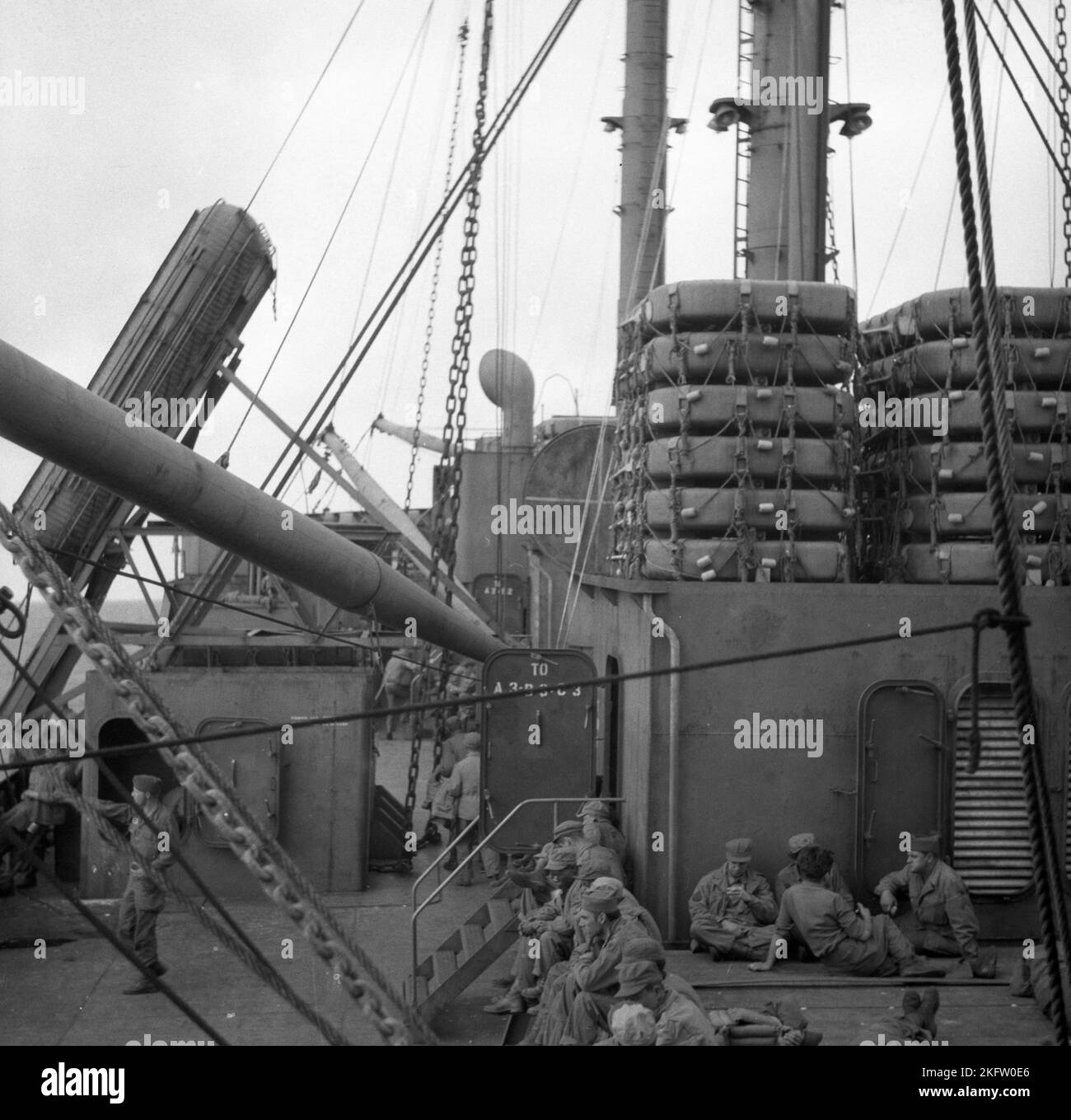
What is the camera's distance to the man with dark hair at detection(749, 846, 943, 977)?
1012 centimetres

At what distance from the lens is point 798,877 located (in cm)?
1061

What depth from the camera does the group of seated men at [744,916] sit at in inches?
342

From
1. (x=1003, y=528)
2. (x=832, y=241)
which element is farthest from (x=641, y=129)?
(x=1003, y=528)

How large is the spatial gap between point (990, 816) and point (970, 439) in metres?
3.23

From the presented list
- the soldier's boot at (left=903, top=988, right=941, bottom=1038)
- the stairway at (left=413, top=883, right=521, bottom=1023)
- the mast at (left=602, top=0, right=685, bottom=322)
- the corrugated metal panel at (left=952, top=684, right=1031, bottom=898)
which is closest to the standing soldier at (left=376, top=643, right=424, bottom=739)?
the mast at (left=602, top=0, right=685, bottom=322)

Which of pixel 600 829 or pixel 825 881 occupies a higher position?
pixel 600 829

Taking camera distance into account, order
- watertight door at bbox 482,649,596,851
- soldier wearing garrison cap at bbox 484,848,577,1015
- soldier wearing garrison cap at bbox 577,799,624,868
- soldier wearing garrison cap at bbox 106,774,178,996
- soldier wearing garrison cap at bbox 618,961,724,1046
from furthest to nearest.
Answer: watertight door at bbox 482,649,596,851 → soldier wearing garrison cap at bbox 577,799,624,868 → soldier wearing garrison cap at bbox 106,774,178,996 → soldier wearing garrison cap at bbox 484,848,577,1015 → soldier wearing garrison cap at bbox 618,961,724,1046

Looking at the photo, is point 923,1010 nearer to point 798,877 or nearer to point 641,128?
point 798,877

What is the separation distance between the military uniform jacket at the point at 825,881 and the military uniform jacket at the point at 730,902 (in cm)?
12

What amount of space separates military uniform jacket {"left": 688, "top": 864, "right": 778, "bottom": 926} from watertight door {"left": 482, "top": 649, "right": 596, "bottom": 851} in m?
1.83

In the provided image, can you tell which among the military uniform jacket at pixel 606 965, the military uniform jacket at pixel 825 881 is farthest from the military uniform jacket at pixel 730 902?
the military uniform jacket at pixel 606 965

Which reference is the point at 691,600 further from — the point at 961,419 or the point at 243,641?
the point at 243,641

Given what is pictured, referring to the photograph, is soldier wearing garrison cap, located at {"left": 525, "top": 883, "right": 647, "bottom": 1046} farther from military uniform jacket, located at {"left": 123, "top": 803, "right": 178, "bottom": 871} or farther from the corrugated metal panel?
the corrugated metal panel
